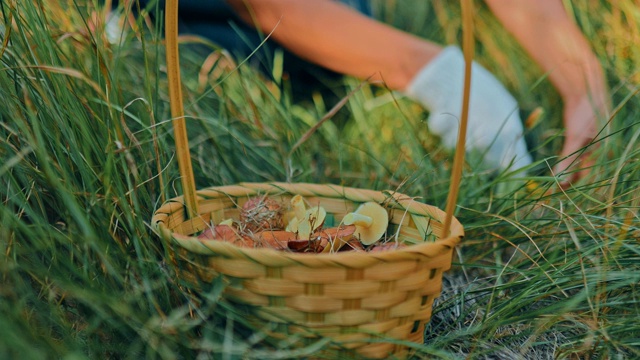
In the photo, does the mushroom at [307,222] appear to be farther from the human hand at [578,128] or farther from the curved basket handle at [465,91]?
the human hand at [578,128]

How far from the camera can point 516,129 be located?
111 cm

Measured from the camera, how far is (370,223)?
0.70 m

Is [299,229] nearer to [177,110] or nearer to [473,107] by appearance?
[177,110]

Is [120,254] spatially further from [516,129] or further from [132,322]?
[516,129]

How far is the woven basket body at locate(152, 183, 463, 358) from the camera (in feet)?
1.77

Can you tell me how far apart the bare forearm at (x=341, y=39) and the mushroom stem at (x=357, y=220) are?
64 centimetres

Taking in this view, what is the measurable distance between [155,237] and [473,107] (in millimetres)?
637

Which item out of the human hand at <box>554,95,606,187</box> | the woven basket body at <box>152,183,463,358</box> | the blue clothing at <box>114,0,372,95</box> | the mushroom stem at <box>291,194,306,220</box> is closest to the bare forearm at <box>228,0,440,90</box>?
the blue clothing at <box>114,0,372,95</box>

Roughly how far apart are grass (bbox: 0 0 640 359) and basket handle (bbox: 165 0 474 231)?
4 cm

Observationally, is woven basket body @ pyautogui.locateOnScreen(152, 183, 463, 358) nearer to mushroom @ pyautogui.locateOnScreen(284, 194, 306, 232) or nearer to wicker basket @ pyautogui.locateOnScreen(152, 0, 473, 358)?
wicker basket @ pyautogui.locateOnScreen(152, 0, 473, 358)

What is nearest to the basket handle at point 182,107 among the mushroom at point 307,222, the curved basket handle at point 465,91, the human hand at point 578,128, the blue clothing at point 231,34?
the curved basket handle at point 465,91

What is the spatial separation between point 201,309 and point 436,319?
0.27 meters

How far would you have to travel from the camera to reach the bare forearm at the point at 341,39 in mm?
1294

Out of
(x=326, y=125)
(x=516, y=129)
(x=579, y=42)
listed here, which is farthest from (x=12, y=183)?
(x=579, y=42)
